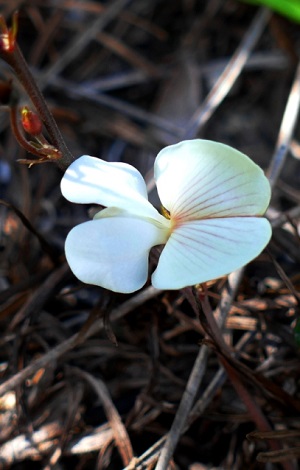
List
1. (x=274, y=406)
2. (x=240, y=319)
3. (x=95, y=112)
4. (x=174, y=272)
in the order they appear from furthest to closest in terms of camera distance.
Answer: (x=95, y=112) → (x=240, y=319) → (x=274, y=406) → (x=174, y=272)

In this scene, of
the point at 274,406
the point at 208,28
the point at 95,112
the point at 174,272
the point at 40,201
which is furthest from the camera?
the point at 208,28

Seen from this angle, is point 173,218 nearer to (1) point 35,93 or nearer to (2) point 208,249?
(2) point 208,249

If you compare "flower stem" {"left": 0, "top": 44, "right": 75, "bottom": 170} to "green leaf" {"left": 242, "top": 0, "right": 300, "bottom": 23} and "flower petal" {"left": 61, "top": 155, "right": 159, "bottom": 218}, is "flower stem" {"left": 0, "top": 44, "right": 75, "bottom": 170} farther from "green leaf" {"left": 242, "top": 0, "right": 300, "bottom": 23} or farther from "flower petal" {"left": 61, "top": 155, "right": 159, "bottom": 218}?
"green leaf" {"left": 242, "top": 0, "right": 300, "bottom": 23}

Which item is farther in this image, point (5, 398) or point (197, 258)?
point (5, 398)

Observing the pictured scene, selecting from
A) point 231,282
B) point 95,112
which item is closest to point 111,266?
point 231,282

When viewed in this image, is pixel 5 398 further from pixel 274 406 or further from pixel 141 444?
pixel 274 406

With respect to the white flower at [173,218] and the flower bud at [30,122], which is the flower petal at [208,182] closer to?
the white flower at [173,218]

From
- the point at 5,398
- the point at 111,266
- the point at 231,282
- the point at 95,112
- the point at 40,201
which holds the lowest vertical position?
the point at 5,398

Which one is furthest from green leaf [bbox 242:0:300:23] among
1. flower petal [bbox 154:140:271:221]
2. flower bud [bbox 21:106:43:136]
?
flower bud [bbox 21:106:43:136]

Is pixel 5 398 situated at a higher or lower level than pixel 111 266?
lower
